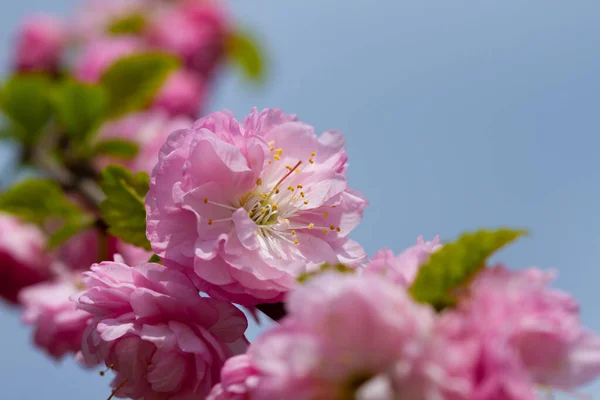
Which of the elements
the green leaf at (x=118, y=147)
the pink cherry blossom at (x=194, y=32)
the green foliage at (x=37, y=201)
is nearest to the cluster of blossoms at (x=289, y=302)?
the green foliage at (x=37, y=201)

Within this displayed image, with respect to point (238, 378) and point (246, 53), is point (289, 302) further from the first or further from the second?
point (246, 53)

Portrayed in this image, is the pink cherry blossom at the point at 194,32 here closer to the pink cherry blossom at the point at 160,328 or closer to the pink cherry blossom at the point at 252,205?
the pink cherry blossom at the point at 252,205

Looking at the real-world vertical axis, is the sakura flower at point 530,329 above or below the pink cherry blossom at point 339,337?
above

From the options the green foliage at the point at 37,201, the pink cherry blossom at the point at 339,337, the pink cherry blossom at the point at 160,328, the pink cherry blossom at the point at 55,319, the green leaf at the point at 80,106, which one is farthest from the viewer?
the green leaf at the point at 80,106

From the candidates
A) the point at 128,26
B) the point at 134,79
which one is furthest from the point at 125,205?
the point at 128,26

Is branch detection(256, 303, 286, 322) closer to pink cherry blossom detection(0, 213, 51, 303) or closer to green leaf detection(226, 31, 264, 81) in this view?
pink cherry blossom detection(0, 213, 51, 303)

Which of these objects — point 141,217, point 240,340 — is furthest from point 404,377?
point 141,217
